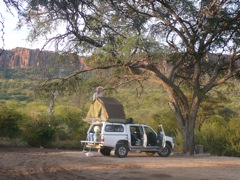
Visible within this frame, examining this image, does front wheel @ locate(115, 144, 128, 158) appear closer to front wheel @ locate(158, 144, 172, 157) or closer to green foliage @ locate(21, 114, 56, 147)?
front wheel @ locate(158, 144, 172, 157)

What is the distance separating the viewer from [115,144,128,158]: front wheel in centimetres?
2042

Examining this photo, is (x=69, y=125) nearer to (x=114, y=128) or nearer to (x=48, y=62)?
(x=114, y=128)

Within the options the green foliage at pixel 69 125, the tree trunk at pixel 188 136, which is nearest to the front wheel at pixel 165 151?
the tree trunk at pixel 188 136

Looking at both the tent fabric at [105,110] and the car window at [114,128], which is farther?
the tent fabric at [105,110]

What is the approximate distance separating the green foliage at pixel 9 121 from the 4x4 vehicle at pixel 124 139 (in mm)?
9261

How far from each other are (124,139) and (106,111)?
182 cm

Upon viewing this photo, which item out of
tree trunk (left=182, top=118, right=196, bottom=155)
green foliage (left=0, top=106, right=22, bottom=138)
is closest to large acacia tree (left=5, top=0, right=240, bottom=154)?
tree trunk (left=182, top=118, right=196, bottom=155)

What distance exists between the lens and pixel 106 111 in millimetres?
21078

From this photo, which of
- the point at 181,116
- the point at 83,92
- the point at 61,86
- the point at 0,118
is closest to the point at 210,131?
the point at 181,116

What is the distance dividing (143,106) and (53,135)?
27.9 meters

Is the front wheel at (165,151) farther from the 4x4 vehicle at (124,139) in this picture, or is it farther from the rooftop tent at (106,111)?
the rooftop tent at (106,111)

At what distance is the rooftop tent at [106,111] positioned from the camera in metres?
21.1

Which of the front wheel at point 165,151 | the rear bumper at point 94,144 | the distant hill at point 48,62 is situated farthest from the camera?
the front wheel at point 165,151

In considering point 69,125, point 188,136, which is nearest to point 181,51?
point 188,136
